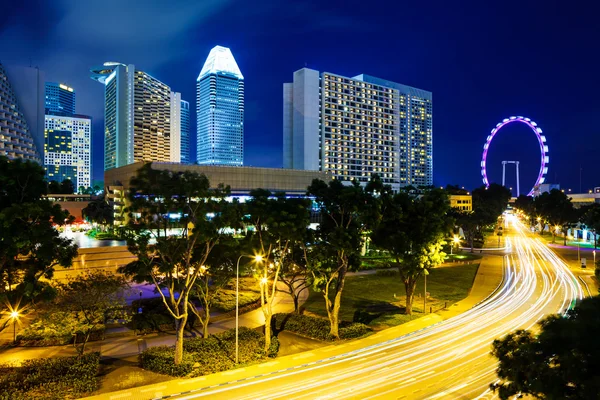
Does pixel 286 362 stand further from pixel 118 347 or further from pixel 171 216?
pixel 118 347

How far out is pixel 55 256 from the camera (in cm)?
2066

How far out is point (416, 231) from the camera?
34.1m

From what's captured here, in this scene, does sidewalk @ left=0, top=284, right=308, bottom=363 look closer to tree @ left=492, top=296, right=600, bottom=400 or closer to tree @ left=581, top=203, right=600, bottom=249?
tree @ left=492, top=296, right=600, bottom=400

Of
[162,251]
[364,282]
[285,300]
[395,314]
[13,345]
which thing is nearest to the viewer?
[162,251]

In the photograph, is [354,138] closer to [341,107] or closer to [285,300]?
[341,107]

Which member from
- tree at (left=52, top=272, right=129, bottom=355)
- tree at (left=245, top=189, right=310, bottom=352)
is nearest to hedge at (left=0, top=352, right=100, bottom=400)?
tree at (left=52, top=272, right=129, bottom=355)

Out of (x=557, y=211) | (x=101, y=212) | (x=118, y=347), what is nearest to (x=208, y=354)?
(x=118, y=347)

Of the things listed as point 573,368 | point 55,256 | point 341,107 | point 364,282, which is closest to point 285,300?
point 364,282

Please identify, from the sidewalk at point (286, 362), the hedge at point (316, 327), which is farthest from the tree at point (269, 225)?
the hedge at point (316, 327)

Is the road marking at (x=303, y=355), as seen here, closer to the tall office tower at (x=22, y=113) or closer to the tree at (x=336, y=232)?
the tree at (x=336, y=232)

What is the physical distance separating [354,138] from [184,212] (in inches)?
5964

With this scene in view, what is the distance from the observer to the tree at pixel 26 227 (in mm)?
18375

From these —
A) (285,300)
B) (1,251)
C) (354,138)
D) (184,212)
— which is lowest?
(285,300)

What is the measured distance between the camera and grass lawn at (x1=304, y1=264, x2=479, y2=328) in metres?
36.3
